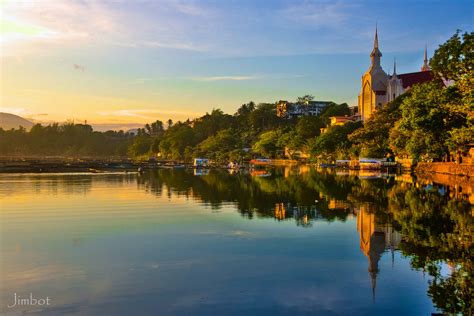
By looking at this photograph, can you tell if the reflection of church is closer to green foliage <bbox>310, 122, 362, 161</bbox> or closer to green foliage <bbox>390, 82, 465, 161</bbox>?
green foliage <bbox>390, 82, 465, 161</bbox>

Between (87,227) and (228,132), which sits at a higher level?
(228,132)

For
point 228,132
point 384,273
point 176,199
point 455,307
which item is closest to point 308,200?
point 176,199

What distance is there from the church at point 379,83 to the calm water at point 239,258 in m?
106

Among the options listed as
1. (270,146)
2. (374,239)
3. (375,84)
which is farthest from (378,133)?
(374,239)

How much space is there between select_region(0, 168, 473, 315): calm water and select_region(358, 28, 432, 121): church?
106 m

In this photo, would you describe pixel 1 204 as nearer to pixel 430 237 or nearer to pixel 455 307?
pixel 430 237

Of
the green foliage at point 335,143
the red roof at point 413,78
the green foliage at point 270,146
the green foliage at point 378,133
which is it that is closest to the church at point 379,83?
the red roof at point 413,78

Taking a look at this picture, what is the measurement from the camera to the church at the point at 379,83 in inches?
5315

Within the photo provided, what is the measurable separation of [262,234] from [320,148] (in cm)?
10032

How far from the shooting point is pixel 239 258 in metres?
18.7

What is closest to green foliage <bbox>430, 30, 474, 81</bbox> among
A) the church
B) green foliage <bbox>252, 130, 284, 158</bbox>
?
the church

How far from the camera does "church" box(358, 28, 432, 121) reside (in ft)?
443

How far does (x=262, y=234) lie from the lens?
23703 mm

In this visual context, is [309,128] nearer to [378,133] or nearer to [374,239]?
[378,133]
